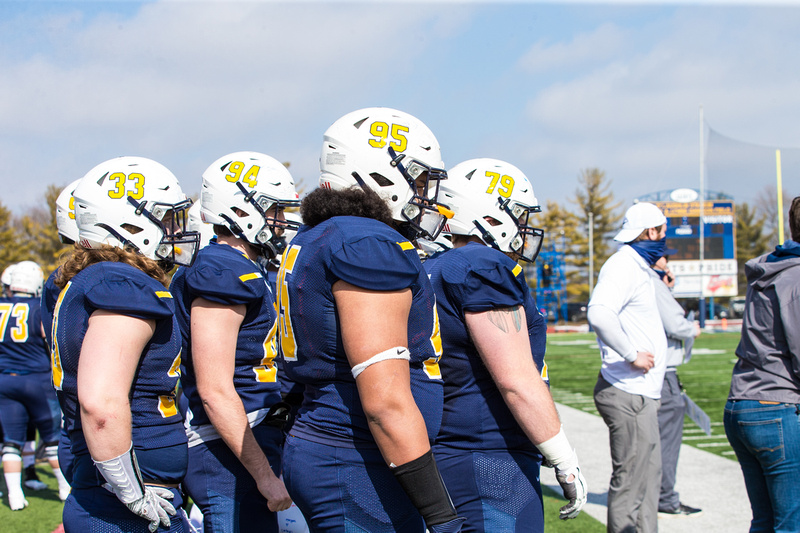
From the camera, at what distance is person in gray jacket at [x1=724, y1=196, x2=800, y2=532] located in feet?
11.2

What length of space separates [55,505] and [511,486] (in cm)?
532

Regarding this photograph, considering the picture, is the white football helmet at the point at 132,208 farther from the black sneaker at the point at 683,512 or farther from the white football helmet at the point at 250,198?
the black sneaker at the point at 683,512

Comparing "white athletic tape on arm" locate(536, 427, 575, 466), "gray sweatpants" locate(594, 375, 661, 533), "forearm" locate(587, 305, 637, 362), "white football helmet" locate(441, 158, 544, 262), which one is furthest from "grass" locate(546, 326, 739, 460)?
"white athletic tape on arm" locate(536, 427, 575, 466)

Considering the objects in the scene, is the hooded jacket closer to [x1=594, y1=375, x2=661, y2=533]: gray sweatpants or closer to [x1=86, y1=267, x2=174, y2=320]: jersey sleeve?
[x1=594, y1=375, x2=661, y2=533]: gray sweatpants

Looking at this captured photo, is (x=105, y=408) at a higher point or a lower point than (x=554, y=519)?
higher

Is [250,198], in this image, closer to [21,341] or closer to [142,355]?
[142,355]

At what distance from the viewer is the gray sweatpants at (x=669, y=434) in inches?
210

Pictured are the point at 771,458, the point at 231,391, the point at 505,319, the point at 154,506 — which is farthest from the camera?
the point at 771,458

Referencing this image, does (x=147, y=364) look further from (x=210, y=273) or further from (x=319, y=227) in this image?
(x=319, y=227)

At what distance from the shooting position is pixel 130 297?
2.29 m

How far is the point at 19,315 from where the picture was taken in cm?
661

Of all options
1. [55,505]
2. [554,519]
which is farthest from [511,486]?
[55,505]

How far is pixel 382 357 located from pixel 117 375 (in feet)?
3.02

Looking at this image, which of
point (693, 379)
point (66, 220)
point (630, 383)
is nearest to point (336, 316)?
point (630, 383)
